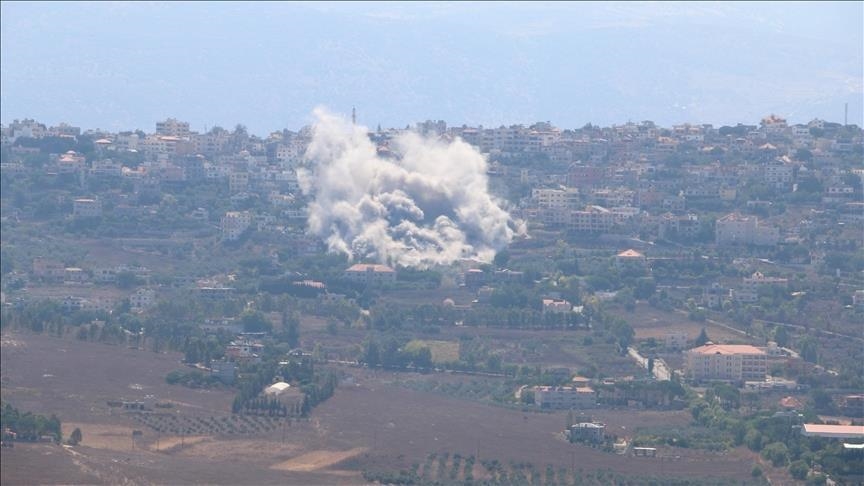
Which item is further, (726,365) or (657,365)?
(657,365)

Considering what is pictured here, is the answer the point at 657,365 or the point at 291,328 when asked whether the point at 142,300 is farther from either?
the point at 657,365

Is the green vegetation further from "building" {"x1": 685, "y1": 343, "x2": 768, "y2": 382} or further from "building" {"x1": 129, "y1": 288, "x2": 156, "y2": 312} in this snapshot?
"building" {"x1": 129, "y1": 288, "x2": 156, "y2": 312}

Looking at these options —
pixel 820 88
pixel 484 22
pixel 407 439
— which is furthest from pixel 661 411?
pixel 484 22

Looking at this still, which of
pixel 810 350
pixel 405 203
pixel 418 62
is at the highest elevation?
pixel 418 62

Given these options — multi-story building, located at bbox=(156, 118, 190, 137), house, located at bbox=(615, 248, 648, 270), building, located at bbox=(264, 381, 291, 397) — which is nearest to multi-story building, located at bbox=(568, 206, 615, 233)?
house, located at bbox=(615, 248, 648, 270)

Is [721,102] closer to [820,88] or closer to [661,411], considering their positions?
[820,88]

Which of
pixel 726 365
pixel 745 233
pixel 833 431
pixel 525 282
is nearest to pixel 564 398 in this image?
pixel 726 365

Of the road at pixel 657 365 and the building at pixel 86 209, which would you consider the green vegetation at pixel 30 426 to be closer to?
the road at pixel 657 365
